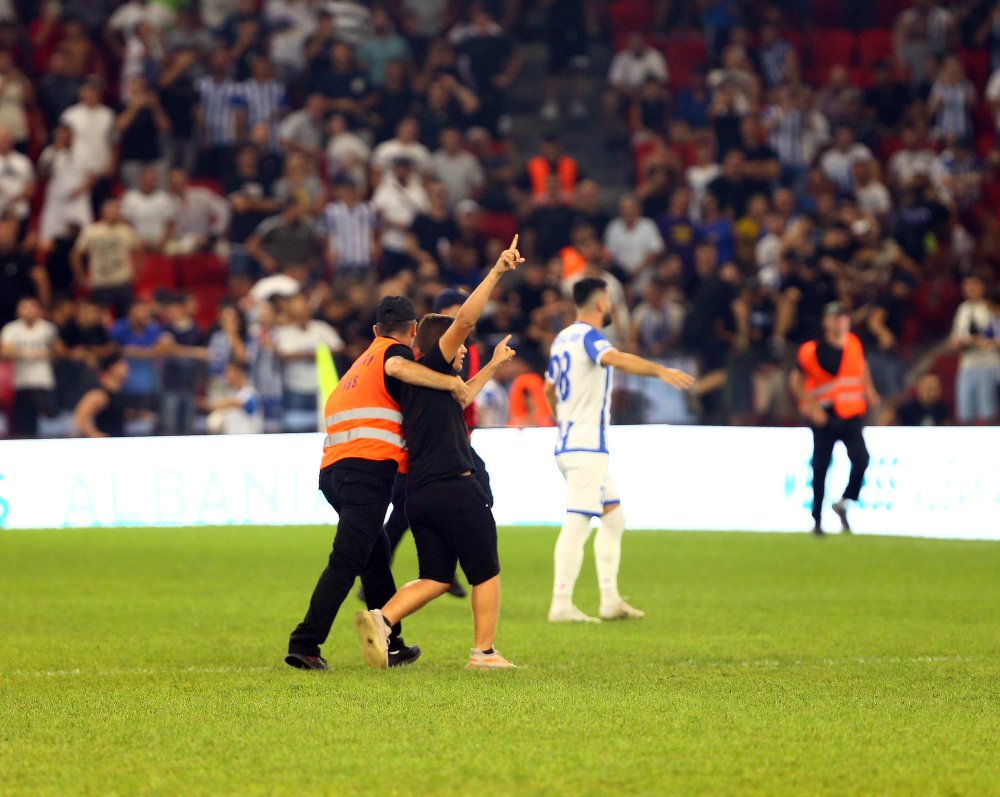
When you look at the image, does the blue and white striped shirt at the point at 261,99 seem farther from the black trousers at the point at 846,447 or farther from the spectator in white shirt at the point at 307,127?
the black trousers at the point at 846,447

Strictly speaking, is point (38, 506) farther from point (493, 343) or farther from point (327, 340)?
point (493, 343)

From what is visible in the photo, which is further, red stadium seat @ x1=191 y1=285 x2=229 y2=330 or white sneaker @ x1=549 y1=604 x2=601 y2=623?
red stadium seat @ x1=191 y1=285 x2=229 y2=330

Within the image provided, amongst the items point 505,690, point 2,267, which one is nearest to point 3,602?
point 505,690

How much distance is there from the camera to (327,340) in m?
20.3

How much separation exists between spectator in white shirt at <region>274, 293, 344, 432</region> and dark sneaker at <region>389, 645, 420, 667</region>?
10.2m

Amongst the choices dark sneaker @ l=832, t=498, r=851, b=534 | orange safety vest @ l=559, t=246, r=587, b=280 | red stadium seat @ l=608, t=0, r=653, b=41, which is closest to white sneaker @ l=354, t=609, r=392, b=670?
dark sneaker @ l=832, t=498, r=851, b=534

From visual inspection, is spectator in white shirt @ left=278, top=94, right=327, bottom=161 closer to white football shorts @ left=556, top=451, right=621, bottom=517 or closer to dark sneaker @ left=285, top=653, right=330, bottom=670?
white football shorts @ left=556, top=451, right=621, bottom=517

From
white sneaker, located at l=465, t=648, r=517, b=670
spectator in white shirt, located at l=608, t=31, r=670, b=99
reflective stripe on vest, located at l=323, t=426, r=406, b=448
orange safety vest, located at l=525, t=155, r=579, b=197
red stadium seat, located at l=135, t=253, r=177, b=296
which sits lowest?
white sneaker, located at l=465, t=648, r=517, b=670

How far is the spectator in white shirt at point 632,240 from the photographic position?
2355 cm

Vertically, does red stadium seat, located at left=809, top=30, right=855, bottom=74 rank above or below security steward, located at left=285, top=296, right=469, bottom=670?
above

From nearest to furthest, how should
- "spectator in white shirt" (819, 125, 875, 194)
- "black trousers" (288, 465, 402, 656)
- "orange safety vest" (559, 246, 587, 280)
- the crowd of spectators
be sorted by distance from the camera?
"black trousers" (288, 465, 402, 656)
the crowd of spectators
"orange safety vest" (559, 246, 587, 280)
"spectator in white shirt" (819, 125, 875, 194)

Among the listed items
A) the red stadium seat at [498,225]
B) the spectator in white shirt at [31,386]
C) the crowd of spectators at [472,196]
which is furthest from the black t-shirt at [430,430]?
the red stadium seat at [498,225]

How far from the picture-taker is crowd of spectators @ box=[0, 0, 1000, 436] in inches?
784

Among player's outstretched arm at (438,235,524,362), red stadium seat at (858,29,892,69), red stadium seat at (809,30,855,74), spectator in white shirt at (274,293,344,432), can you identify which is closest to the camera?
player's outstretched arm at (438,235,524,362)
